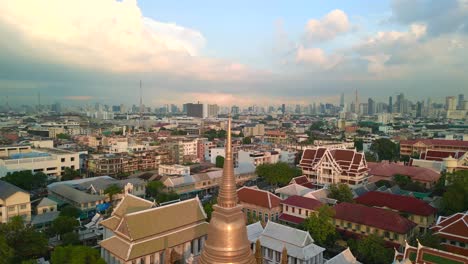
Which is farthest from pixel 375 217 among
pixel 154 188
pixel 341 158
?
pixel 154 188

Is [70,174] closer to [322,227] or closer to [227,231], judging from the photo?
[322,227]

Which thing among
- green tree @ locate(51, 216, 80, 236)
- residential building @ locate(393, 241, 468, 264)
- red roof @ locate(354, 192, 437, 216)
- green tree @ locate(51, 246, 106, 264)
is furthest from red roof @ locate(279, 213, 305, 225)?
green tree @ locate(51, 216, 80, 236)

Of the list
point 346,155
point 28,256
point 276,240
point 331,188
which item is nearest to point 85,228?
point 28,256

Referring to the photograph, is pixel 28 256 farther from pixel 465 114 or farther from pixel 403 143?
pixel 465 114

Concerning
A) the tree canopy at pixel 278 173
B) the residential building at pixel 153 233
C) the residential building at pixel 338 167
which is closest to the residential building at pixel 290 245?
the residential building at pixel 153 233

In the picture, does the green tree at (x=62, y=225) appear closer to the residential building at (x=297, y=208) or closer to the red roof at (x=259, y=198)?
the red roof at (x=259, y=198)

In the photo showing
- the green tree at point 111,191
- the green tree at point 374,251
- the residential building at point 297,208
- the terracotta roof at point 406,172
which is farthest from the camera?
the terracotta roof at point 406,172
